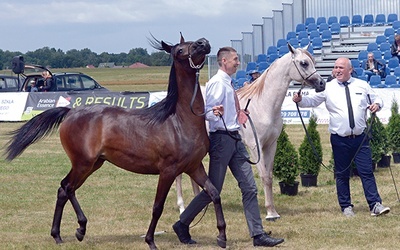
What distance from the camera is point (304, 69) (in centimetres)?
1022

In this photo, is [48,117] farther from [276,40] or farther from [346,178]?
[276,40]

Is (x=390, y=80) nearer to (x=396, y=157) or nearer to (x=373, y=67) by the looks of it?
(x=373, y=67)

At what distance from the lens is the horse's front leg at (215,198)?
27.5ft

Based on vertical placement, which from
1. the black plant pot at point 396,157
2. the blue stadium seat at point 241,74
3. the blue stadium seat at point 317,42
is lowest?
the black plant pot at point 396,157

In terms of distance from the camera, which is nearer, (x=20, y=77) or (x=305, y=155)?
(x=305, y=155)

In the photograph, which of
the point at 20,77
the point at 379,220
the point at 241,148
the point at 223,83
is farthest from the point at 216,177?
the point at 20,77

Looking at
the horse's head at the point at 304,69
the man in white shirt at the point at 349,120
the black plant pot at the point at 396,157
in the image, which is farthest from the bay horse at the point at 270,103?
the black plant pot at the point at 396,157

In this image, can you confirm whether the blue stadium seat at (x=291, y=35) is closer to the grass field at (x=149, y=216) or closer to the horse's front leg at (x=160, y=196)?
the grass field at (x=149, y=216)

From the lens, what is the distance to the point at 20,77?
1393 inches

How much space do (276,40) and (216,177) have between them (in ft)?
78.4

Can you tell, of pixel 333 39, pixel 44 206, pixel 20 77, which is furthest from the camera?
pixel 20 77

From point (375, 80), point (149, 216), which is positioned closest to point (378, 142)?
point (149, 216)

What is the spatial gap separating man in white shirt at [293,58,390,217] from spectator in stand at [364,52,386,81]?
15.9m

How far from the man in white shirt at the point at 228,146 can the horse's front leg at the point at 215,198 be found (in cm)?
20
